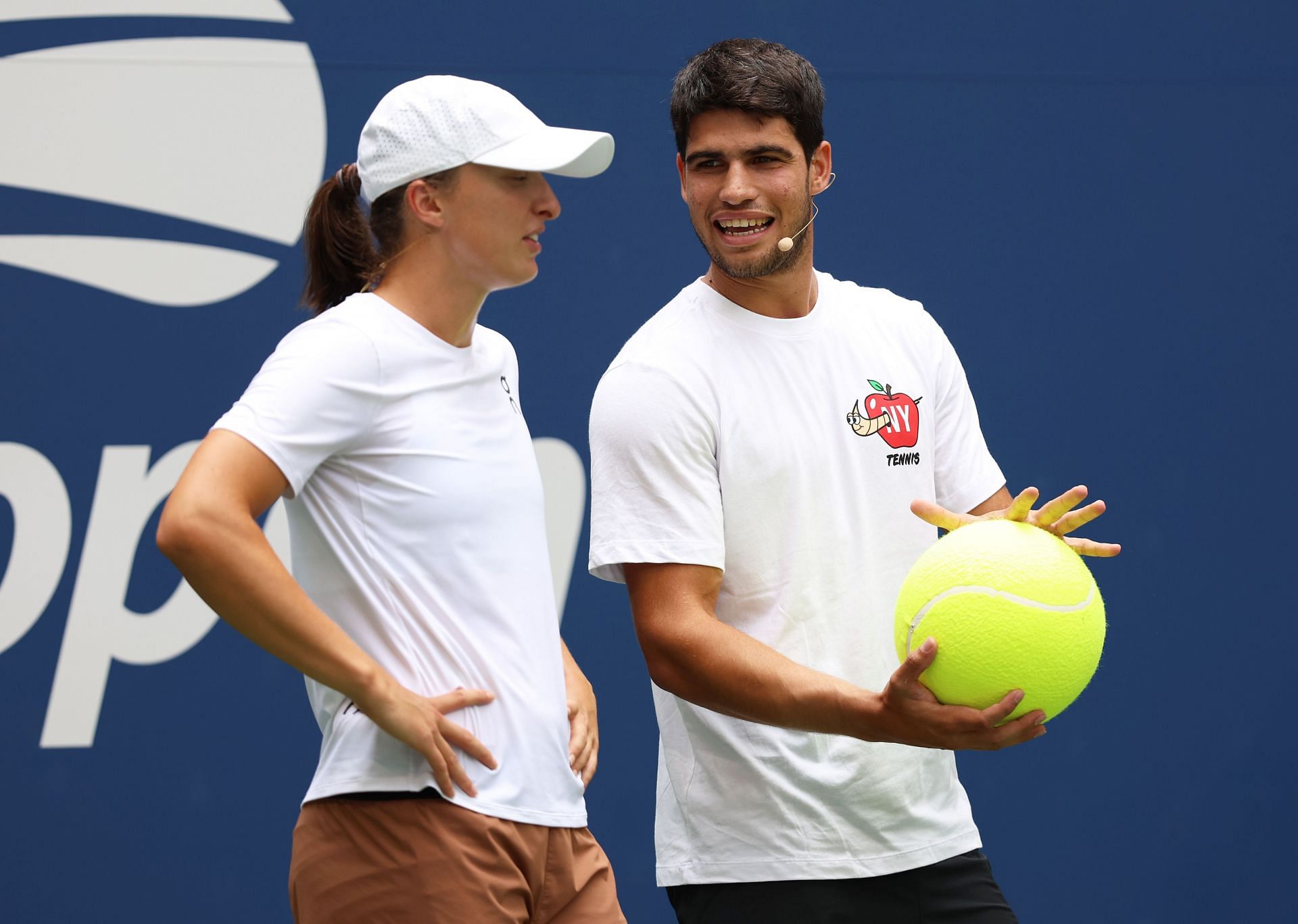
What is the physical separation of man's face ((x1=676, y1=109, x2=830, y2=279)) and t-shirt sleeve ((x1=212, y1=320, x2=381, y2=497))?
0.59 meters

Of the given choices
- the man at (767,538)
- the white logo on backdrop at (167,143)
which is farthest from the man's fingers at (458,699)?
the white logo on backdrop at (167,143)

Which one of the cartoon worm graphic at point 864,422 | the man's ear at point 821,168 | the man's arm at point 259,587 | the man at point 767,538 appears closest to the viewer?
the man's arm at point 259,587

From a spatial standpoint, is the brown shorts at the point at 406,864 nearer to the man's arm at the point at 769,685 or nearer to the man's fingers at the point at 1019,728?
the man's arm at the point at 769,685

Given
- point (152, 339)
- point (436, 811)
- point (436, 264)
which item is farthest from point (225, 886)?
point (436, 264)

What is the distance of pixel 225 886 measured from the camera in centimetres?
281

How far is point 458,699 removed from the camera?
5.07 feet

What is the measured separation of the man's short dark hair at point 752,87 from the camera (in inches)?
76.9

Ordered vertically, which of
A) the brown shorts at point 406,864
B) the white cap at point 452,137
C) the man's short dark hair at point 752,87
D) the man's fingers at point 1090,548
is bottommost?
the brown shorts at point 406,864

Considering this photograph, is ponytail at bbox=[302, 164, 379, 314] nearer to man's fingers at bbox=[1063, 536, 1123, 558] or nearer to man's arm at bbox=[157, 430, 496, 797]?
man's arm at bbox=[157, 430, 496, 797]

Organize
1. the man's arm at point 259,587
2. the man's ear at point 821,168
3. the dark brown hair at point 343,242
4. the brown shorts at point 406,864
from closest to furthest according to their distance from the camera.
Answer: the man's arm at point 259,587 → the brown shorts at point 406,864 → the dark brown hair at point 343,242 → the man's ear at point 821,168

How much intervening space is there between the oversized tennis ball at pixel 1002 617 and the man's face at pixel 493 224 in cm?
57

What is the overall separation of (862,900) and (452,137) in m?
1.08

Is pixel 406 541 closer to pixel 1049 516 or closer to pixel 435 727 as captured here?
pixel 435 727

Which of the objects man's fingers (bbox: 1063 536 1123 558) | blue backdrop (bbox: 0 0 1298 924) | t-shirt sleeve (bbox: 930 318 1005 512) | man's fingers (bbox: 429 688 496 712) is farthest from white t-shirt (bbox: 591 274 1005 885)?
blue backdrop (bbox: 0 0 1298 924)
